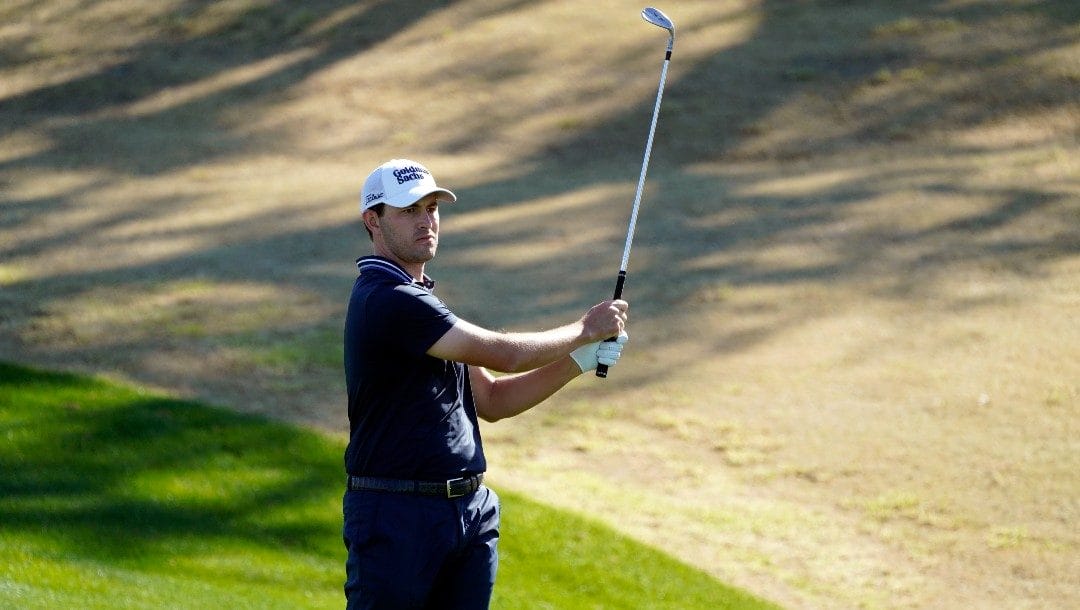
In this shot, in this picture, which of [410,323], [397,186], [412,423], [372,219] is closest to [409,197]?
[397,186]

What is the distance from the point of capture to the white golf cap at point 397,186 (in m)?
4.00

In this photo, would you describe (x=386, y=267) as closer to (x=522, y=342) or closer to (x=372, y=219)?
(x=372, y=219)

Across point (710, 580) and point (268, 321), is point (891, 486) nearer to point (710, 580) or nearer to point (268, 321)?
point (710, 580)

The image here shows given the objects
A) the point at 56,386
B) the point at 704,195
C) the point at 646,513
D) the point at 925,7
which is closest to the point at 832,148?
the point at 704,195

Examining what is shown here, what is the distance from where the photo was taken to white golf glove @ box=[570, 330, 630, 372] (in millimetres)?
4312

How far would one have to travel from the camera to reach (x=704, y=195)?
15250 mm

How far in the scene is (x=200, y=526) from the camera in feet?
25.7

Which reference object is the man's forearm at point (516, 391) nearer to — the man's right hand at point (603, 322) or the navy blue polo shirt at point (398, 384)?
the man's right hand at point (603, 322)

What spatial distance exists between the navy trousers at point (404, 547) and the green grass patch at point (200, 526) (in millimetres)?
2466

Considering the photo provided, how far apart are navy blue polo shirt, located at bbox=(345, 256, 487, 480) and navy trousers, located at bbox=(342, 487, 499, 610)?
8 centimetres

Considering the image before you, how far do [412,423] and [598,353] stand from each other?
67 centimetres

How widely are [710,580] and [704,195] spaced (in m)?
7.69

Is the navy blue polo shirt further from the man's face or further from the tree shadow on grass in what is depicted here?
the tree shadow on grass

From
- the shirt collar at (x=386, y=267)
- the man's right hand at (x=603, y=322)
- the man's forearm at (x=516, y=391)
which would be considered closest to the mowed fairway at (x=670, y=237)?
the man's forearm at (x=516, y=391)
